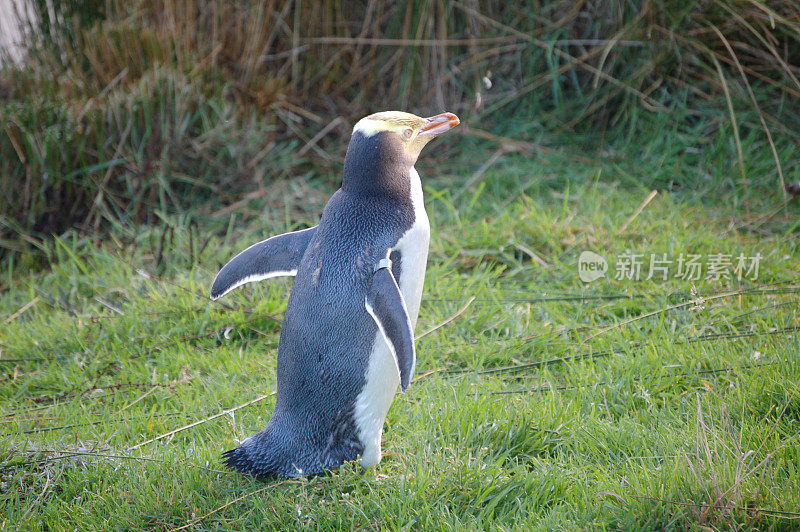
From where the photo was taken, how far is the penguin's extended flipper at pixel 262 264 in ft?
6.93

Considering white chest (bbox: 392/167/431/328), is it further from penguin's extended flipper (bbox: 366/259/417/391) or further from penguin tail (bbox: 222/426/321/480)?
penguin tail (bbox: 222/426/321/480)

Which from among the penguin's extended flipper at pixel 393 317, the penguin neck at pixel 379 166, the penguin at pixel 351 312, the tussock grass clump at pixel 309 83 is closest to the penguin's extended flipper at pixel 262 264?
the penguin at pixel 351 312

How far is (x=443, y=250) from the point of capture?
3.54 m

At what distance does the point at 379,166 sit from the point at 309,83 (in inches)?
120

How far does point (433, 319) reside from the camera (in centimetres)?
294

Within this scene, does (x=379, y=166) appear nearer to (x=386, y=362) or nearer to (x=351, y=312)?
(x=351, y=312)

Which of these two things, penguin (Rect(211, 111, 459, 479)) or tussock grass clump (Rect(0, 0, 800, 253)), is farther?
tussock grass clump (Rect(0, 0, 800, 253))

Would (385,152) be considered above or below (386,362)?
above

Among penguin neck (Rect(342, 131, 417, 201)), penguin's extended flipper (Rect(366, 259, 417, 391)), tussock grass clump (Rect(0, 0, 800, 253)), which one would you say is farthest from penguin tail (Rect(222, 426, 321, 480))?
tussock grass clump (Rect(0, 0, 800, 253))

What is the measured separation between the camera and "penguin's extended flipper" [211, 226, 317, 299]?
6.93ft

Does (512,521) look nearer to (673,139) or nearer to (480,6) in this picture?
(673,139)

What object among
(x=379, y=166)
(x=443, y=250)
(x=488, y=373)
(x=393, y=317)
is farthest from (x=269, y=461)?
(x=443, y=250)

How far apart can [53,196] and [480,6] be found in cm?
276

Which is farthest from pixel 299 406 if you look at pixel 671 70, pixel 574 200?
pixel 671 70
